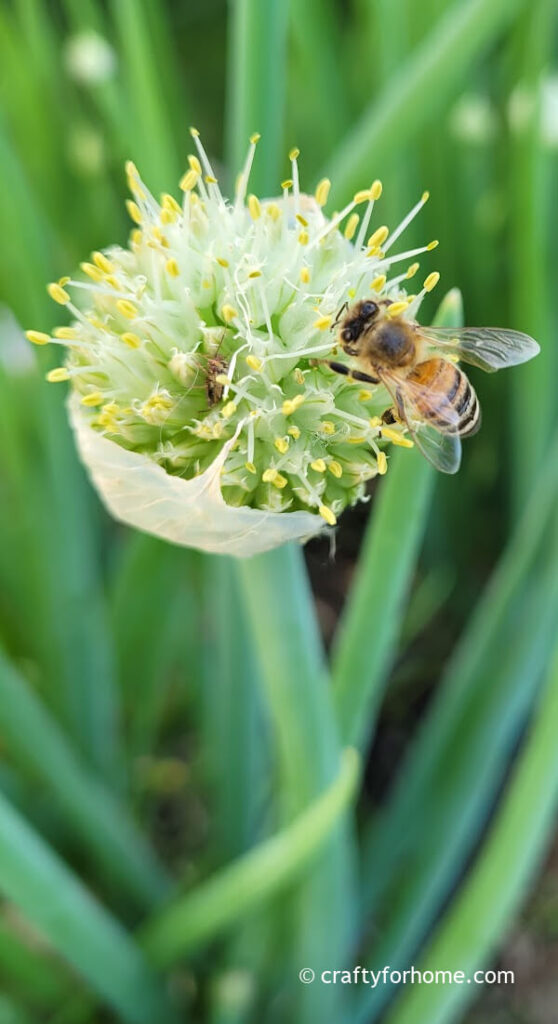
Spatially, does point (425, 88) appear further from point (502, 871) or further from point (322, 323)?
point (502, 871)

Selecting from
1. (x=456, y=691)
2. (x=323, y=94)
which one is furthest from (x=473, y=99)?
(x=456, y=691)

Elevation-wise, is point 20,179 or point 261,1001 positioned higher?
point 20,179

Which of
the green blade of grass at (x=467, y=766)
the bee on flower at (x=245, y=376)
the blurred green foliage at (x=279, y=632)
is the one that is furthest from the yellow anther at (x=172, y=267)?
the green blade of grass at (x=467, y=766)

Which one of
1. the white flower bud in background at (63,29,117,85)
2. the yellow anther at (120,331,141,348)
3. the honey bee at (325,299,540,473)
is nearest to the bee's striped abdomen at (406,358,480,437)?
the honey bee at (325,299,540,473)

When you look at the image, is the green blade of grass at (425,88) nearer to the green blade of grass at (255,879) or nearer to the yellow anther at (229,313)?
the yellow anther at (229,313)

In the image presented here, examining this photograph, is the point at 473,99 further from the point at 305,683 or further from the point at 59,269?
the point at 305,683

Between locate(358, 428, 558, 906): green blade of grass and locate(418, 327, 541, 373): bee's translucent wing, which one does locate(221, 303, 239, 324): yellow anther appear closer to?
locate(418, 327, 541, 373): bee's translucent wing
